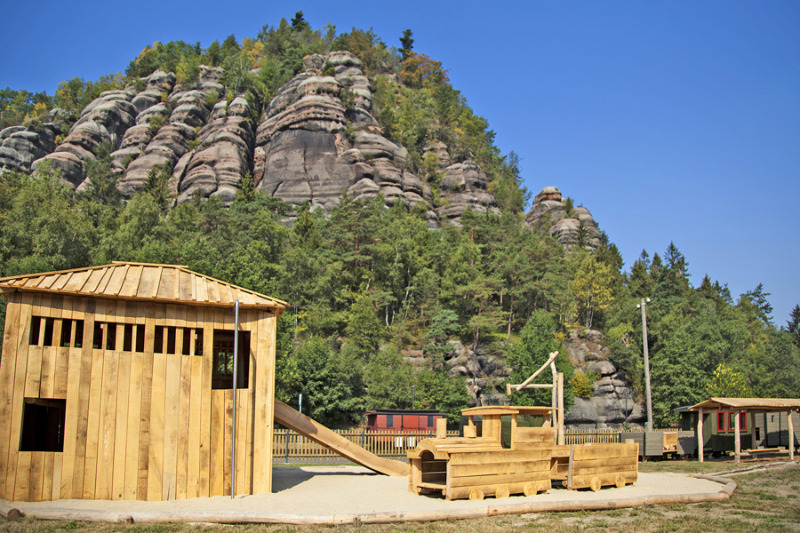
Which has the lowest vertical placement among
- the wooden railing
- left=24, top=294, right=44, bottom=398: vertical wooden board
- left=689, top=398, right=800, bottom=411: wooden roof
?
the wooden railing

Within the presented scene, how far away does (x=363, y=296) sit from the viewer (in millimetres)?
58969

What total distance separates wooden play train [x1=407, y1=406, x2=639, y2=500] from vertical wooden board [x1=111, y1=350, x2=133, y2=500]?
6885 mm

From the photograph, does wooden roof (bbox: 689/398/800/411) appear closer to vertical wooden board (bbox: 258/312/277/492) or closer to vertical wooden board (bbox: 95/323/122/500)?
vertical wooden board (bbox: 258/312/277/492)

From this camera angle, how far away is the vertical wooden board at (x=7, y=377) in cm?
1346

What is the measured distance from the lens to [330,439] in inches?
754

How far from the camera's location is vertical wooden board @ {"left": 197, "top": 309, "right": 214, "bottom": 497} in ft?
49.5

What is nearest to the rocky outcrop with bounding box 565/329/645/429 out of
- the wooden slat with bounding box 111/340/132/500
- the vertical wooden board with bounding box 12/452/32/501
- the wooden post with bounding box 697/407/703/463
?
the wooden post with bounding box 697/407/703/463

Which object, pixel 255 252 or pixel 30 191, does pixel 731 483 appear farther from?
pixel 30 191

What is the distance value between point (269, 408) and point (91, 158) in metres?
93.1

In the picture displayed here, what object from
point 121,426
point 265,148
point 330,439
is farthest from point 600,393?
point 265,148

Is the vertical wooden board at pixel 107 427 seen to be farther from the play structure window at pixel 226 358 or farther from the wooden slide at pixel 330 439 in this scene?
the wooden slide at pixel 330 439

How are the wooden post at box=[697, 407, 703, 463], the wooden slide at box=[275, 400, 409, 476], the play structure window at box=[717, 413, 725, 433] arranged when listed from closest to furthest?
1. the wooden slide at box=[275, 400, 409, 476]
2. the wooden post at box=[697, 407, 703, 463]
3. the play structure window at box=[717, 413, 725, 433]

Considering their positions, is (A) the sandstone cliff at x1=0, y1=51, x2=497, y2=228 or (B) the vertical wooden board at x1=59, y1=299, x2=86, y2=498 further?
(A) the sandstone cliff at x1=0, y1=51, x2=497, y2=228

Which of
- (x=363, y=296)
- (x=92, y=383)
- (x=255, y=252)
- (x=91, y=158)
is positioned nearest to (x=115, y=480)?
(x=92, y=383)
